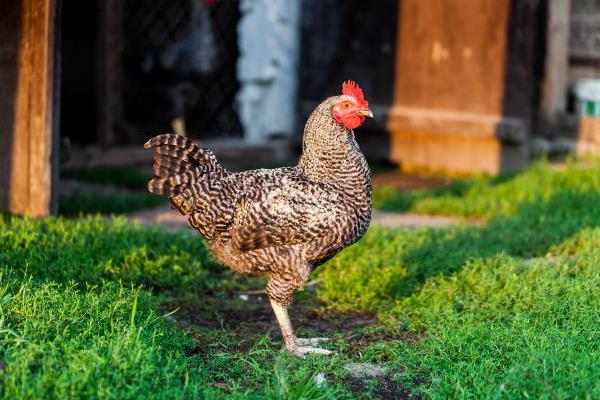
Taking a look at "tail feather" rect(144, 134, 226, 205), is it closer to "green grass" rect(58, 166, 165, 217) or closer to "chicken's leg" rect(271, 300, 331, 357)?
"chicken's leg" rect(271, 300, 331, 357)

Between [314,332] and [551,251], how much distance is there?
2.18 metres

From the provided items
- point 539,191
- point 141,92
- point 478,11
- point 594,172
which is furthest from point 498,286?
point 141,92

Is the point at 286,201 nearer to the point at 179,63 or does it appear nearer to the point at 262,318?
the point at 262,318

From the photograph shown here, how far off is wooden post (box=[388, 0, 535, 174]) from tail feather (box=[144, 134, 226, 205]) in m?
5.20

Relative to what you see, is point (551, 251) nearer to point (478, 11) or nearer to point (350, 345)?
point (350, 345)

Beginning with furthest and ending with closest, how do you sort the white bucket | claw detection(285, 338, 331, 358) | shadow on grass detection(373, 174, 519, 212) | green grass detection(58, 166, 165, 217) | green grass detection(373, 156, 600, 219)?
the white bucket
shadow on grass detection(373, 174, 519, 212)
green grass detection(373, 156, 600, 219)
green grass detection(58, 166, 165, 217)
claw detection(285, 338, 331, 358)

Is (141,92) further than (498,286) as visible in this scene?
Yes

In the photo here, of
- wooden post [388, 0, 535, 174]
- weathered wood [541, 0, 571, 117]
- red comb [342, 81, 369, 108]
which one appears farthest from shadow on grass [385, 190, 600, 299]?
weathered wood [541, 0, 571, 117]

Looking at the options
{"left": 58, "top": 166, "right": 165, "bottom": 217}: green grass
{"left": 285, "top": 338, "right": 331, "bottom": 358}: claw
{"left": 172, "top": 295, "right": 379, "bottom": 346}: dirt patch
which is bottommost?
{"left": 172, "top": 295, "right": 379, "bottom": 346}: dirt patch

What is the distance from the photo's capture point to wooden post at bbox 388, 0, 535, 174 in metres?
9.55

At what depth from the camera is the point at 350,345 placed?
4.98 metres

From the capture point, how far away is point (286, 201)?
4.84m

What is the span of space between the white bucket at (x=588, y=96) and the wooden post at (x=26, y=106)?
21.8 feet

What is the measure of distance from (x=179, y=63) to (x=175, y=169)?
632 cm
